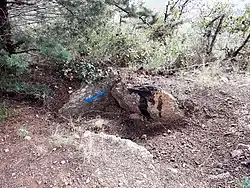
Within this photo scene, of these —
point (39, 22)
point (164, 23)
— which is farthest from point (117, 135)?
point (164, 23)

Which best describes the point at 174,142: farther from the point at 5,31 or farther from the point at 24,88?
the point at 5,31

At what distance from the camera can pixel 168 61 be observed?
3562mm


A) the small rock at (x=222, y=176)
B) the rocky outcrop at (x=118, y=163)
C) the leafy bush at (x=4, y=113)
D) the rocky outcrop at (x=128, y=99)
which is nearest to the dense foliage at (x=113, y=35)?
the rocky outcrop at (x=128, y=99)

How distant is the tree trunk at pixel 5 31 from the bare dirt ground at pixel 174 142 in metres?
0.42

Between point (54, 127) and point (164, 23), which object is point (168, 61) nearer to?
point (164, 23)

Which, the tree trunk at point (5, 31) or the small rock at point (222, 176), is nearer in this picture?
the small rock at point (222, 176)

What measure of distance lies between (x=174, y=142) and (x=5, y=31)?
57.2 inches

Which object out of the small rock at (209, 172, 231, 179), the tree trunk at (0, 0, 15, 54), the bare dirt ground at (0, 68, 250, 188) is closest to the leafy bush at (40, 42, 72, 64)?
the tree trunk at (0, 0, 15, 54)

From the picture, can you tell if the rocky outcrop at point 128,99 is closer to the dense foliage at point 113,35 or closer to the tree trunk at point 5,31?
the dense foliage at point 113,35

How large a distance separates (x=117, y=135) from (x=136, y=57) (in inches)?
42.5

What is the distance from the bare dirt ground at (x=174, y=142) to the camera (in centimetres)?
218

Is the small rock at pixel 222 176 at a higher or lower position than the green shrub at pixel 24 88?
higher

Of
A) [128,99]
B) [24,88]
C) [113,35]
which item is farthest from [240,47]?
[24,88]

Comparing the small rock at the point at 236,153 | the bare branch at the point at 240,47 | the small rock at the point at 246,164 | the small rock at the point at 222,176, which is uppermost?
the bare branch at the point at 240,47
